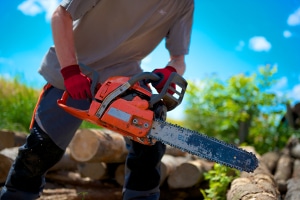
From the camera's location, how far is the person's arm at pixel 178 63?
2.67 meters

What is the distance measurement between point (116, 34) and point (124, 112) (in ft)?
2.47

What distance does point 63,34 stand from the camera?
2236 mm

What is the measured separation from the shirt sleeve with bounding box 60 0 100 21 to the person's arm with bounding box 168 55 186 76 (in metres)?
0.73

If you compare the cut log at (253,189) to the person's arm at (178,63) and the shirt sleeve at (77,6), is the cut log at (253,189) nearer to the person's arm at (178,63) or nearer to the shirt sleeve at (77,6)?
the person's arm at (178,63)

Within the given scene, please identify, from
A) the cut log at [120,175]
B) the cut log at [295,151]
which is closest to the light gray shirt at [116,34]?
the cut log at [120,175]

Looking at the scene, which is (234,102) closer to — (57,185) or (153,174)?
(57,185)

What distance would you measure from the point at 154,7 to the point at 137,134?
996 millimetres

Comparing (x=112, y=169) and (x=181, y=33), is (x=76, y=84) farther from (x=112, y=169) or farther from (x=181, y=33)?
(x=112, y=169)

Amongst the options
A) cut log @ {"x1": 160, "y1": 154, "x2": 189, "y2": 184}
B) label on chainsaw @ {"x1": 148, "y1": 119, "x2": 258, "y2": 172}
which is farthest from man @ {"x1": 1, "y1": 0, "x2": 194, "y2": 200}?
cut log @ {"x1": 160, "y1": 154, "x2": 189, "y2": 184}

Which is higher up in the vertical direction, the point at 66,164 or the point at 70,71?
the point at 70,71

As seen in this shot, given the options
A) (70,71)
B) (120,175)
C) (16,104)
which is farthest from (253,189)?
(16,104)

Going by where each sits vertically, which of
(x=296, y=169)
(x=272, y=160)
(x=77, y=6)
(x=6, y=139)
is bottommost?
(x=6, y=139)

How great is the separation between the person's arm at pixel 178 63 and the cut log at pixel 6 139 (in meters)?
2.82

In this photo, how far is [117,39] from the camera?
251 cm
